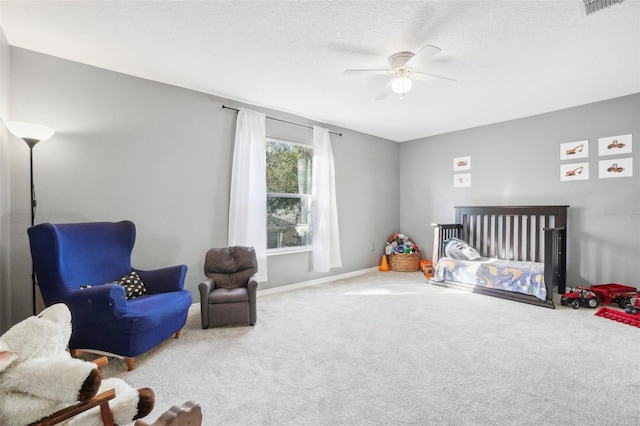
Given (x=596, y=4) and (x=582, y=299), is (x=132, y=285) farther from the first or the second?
(x=582, y=299)

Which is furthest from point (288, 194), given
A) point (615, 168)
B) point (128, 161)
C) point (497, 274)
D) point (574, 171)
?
point (615, 168)

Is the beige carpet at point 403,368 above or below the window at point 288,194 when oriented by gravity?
below

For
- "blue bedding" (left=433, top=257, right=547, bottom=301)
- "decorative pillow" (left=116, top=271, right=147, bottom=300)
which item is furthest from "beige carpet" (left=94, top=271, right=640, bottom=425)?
"decorative pillow" (left=116, top=271, right=147, bottom=300)

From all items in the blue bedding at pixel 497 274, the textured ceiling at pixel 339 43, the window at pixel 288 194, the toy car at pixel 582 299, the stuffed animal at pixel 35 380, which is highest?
the textured ceiling at pixel 339 43

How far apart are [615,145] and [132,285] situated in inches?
229

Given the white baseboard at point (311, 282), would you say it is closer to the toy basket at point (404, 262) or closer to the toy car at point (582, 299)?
the toy basket at point (404, 262)

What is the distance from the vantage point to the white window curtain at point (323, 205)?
460cm

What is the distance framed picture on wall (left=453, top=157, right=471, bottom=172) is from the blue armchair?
15.9 feet

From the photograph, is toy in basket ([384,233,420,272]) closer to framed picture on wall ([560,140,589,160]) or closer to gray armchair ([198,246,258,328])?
framed picture on wall ([560,140,589,160])

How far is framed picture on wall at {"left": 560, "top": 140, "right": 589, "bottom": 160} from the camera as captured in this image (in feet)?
13.2

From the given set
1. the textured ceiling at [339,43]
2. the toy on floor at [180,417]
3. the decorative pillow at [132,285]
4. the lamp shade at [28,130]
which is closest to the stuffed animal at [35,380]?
the toy on floor at [180,417]

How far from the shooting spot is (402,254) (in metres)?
5.50

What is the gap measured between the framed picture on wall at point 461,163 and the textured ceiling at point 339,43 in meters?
1.51

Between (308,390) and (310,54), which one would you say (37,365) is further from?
(310,54)
